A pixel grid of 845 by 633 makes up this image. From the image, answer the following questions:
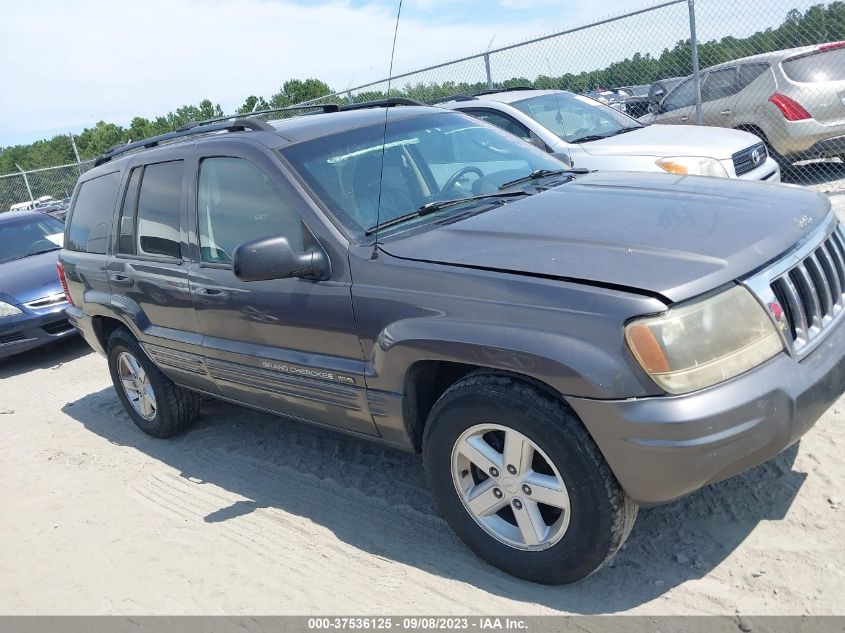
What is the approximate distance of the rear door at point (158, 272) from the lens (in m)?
4.25

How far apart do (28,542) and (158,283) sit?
158 cm

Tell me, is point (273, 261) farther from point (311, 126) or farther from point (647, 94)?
point (647, 94)

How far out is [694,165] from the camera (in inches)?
260

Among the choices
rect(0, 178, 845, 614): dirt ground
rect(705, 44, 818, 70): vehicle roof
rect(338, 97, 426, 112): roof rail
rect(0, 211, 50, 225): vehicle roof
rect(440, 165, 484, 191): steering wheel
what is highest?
rect(338, 97, 426, 112): roof rail

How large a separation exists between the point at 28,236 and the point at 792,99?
9594mm

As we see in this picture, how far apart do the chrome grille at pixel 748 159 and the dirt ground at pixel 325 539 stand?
3.55 m

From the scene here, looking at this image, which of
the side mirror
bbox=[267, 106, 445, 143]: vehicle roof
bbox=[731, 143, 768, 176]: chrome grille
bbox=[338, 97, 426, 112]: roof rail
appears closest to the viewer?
the side mirror

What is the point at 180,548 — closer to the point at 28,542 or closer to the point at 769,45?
the point at 28,542

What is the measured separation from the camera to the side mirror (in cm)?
315

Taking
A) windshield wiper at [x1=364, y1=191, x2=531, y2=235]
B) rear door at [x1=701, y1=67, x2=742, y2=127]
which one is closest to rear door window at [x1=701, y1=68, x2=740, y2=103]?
rear door at [x1=701, y1=67, x2=742, y2=127]

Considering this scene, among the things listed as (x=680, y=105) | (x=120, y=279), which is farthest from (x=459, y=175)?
(x=680, y=105)

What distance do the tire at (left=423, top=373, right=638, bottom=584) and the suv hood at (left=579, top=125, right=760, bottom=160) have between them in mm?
4607

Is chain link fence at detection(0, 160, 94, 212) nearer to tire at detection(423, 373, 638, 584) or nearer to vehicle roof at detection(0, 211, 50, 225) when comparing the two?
vehicle roof at detection(0, 211, 50, 225)
